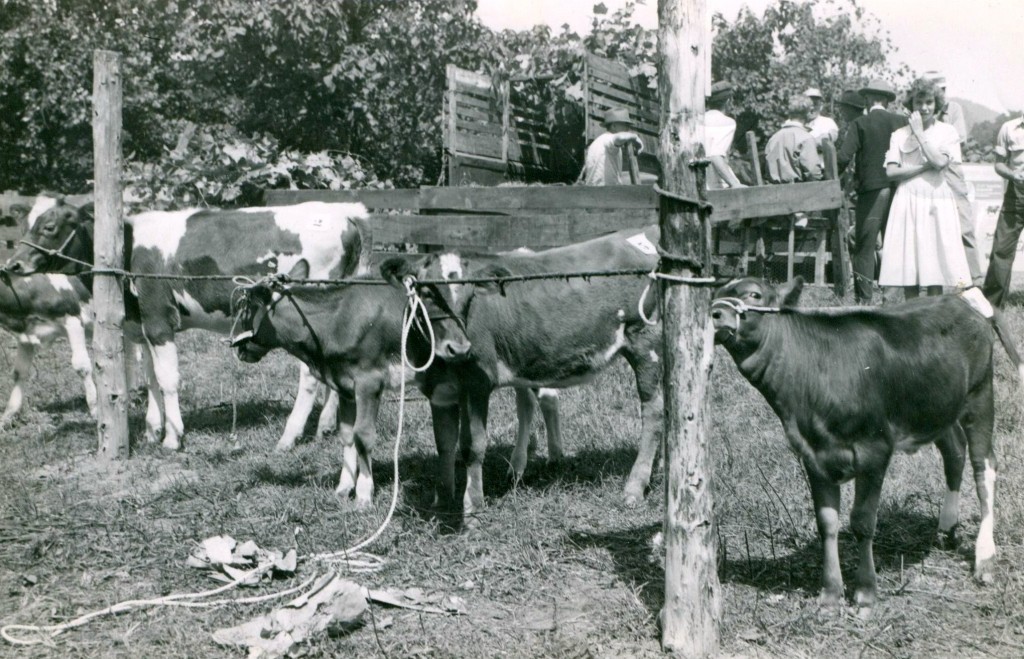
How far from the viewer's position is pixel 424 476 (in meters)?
7.60

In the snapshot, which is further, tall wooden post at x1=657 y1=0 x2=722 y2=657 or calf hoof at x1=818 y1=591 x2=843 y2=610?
calf hoof at x1=818 y1=591 x2=843 y2=610

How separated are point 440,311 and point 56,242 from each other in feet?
14.9

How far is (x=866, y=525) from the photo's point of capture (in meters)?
5.04

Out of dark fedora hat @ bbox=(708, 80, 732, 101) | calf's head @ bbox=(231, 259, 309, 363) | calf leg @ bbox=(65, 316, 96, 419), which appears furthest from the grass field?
dark fedora hat @ bbox=(708, 80, 732, 101)

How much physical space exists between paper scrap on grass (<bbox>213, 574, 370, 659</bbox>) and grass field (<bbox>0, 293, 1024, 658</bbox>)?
81 mm

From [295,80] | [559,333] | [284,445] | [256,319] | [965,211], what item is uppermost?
[295,80]

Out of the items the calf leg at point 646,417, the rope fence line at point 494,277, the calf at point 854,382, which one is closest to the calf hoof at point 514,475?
the calf leg at point 646,417

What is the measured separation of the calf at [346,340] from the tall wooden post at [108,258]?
1427mm

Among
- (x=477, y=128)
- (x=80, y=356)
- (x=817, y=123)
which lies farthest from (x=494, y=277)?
(x=817, y=123)

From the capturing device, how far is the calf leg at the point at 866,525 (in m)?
5.01

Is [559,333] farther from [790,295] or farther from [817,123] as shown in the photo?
[817,123]

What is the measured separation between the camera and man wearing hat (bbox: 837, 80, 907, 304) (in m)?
11.5

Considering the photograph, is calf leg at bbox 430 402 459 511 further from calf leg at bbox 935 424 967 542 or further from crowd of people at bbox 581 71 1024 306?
calf leg at bbox 935 424 967 542

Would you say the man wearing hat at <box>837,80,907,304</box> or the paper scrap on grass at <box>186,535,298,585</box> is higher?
the man wearing hat at <box>837,80,907,304</box>
